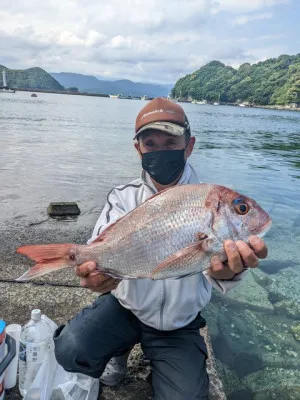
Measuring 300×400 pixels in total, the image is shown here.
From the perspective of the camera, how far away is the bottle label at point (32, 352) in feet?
10.2

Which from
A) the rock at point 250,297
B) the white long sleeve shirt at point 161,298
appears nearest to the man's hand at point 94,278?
the white long sleeve shirt at point 161,298

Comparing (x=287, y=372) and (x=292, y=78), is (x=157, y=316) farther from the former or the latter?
(x=292, y=78)

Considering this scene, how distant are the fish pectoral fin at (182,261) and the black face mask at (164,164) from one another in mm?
1186

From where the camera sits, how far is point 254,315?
6402mm

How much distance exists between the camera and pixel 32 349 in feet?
10.2

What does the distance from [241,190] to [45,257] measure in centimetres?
1468

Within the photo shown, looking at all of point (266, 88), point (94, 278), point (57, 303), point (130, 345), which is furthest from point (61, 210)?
point (266, 88)

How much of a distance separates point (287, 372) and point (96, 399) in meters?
3.06

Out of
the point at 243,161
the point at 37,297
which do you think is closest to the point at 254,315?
the point at 37,297

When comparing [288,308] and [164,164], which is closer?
[164,164]

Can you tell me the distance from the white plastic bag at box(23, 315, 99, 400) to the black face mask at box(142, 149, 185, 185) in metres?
1.83

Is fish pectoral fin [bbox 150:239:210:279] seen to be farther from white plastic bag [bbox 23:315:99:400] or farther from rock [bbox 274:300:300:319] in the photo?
rock [bbox 274:300:300:319]

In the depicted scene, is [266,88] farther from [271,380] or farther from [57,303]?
[57,303]

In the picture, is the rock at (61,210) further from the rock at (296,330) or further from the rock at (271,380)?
the rock at (271,380)
